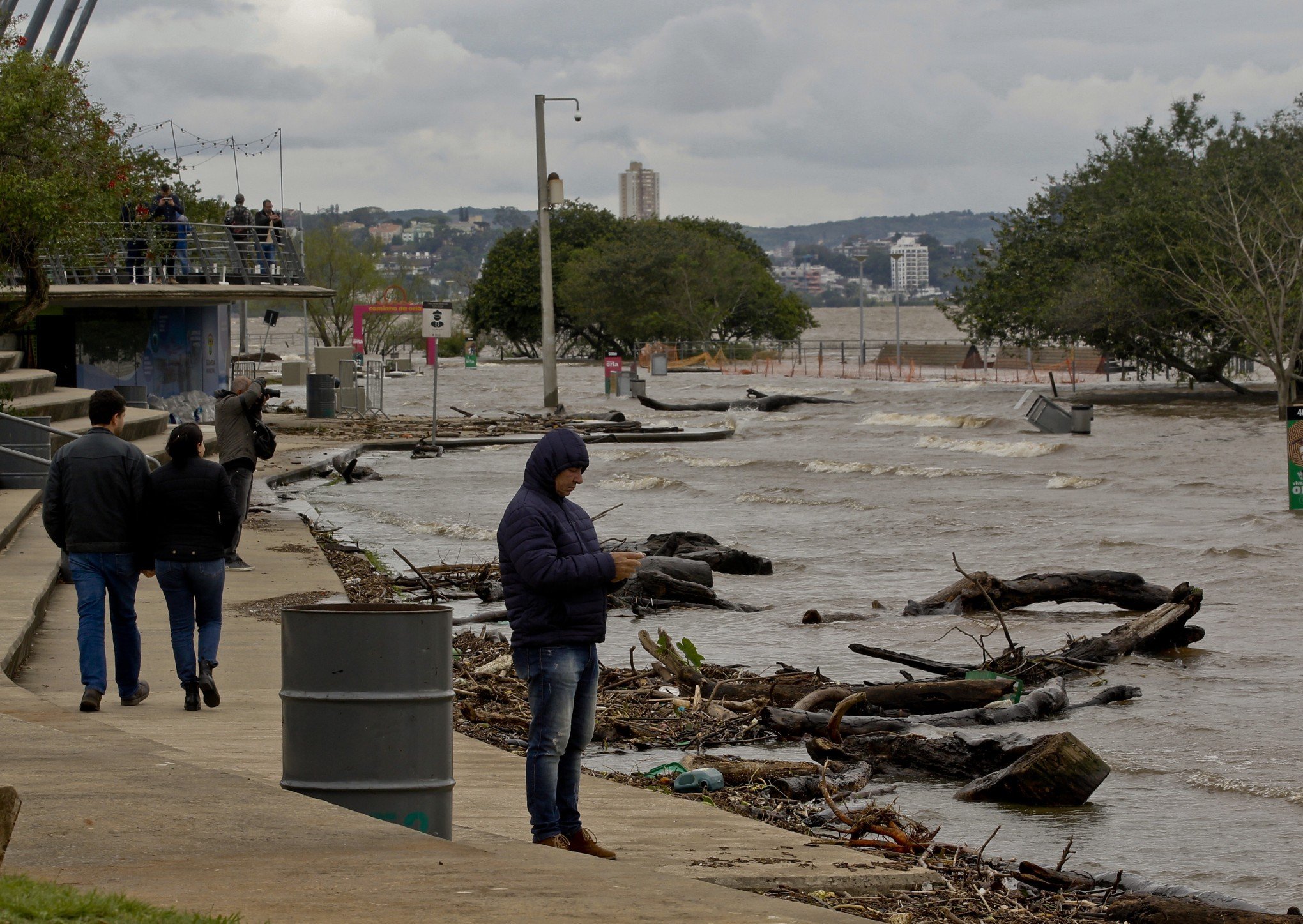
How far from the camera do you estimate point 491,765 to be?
801 centimetres

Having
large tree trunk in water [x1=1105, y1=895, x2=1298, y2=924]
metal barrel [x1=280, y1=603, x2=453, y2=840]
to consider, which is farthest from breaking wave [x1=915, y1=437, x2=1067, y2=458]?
metal barrel [x1=280, y1=603, x2=453, y2=840]

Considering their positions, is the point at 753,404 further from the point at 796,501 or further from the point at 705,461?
the point at 796,501

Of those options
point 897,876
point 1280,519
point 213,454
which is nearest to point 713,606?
point 897,876

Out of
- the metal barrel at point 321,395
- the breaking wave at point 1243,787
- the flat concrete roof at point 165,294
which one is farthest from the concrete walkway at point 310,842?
the metal barrel at point 321,395

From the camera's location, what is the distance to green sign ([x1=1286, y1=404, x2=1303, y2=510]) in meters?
23.2

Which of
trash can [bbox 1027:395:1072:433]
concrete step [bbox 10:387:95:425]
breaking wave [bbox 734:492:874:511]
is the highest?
concrete step [bbox 10:387:95:425]

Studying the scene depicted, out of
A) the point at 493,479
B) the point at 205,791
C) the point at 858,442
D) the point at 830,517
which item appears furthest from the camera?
the point at 858,442

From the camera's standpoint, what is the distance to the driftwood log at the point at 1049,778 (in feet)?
26.5

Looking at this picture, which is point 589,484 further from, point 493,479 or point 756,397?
point 756,397

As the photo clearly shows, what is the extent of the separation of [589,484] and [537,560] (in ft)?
76.5

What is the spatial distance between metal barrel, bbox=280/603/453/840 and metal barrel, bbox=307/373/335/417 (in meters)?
37.2

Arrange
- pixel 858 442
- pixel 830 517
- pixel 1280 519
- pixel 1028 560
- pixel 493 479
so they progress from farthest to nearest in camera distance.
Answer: pixel 858 442 < pixel 493 479 < pixel 830 517 < pixel 1280 519 < pixel 1028 560

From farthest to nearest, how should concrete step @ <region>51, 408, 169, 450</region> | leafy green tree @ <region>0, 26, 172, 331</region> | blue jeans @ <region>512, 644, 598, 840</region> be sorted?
concrete step @ <region>51, 408, 169, 450</region> < leafy green tree @ <region>0, 26, 172, 331</region> < blue jeans @ <region>512, 644, 598, 840</region>

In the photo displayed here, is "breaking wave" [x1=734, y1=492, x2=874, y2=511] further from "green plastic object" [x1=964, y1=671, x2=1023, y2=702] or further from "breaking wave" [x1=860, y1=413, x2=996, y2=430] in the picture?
"breaking wave" [x1=860, y1=413, x2=996, y2=430]
